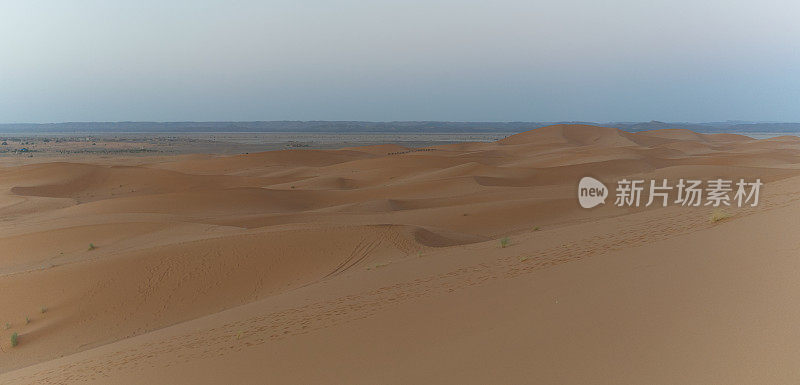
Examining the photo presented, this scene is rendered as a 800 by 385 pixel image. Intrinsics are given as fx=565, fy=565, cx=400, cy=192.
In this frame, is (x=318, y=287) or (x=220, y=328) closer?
(x=220, y=328)

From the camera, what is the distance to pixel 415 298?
25.9 ft

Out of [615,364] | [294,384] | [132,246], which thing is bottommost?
[132,246]

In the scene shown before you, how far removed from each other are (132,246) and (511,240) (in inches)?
449

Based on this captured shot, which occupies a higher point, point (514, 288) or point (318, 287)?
point (514, 288)

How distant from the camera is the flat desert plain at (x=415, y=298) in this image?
16.1 feet

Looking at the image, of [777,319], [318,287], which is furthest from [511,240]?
[777,319]

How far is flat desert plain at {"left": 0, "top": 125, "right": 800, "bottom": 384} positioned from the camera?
4902 mm

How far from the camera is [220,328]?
8.27m

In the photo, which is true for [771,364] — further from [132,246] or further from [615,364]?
[132,246]

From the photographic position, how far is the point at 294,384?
5.43 m

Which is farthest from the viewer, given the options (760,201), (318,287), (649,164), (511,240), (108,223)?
(649,164)

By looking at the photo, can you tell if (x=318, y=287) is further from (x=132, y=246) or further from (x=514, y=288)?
(x=132, y=246)

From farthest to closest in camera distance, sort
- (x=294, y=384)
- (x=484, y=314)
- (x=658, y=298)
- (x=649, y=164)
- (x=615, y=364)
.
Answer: (x=649, y=164), (x=484, y=314), (x=658, y=298), (x=294, y=384), (x=615, y=364)

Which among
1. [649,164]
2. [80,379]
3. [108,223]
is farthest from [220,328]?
[649,164]
